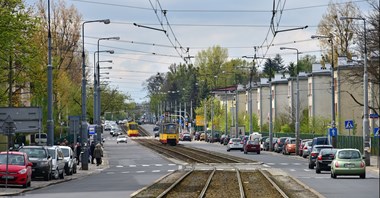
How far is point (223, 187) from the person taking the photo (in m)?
37.8

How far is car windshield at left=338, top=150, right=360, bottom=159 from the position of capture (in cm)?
4400

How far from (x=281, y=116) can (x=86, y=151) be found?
239 ft

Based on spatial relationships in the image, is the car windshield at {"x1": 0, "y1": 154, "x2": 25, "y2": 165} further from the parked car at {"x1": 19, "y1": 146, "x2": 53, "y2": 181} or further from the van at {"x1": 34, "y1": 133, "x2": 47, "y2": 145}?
the van at {"x1": 34, "y1": 133, "x2": 47, "y2": 145}

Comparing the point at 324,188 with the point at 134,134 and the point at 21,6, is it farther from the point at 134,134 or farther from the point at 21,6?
Answer: the point at 134,134

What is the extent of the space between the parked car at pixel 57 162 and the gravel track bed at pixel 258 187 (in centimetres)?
900

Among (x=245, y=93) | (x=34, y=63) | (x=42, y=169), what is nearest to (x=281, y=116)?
(x=245, y=93)

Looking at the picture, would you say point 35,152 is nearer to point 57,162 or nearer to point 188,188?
point 57,162

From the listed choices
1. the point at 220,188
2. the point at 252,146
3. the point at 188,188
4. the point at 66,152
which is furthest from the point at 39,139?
the point at 252,146

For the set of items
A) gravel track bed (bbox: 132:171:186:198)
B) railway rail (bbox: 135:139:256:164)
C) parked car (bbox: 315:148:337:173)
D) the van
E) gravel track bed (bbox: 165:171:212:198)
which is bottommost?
gravel track bed (bbox: 165:171:212:198)

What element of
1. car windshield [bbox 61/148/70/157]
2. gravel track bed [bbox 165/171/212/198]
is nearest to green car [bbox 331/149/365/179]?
gravel track bed [bbox 165/171/212/198]

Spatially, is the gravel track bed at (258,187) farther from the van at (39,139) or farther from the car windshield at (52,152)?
the van at (39,139)

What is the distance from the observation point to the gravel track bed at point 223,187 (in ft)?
108

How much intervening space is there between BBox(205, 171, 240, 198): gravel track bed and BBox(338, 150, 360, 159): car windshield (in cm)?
494

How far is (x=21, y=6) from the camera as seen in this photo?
60562 millimetres
